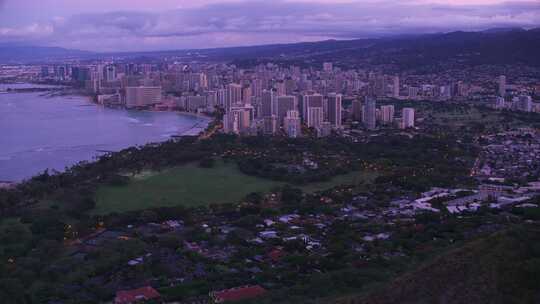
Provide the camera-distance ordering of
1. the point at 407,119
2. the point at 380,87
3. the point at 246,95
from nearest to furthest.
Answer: the point at 407,119
the point at 246,95
the point at 380,87

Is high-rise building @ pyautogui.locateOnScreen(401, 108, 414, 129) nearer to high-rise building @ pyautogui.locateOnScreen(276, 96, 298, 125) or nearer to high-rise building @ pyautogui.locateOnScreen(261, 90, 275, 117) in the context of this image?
high-rise building @ pyautogui.locateOnScreen(276, 96, 298, 125)

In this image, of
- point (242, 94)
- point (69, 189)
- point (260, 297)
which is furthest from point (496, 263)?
point (242, 94)

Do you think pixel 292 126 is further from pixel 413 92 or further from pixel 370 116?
pixel 413 92

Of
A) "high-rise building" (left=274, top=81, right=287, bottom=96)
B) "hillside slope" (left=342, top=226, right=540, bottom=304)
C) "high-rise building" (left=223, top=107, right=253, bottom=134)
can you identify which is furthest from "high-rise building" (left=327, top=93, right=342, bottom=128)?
"hillside slope" (left=342, top=226, right=540, bottom=304)

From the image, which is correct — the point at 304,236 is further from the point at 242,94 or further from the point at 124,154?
the point at 242,94

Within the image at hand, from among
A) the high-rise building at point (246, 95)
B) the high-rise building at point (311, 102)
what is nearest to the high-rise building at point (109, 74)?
the high-rise building at point (246, 95)

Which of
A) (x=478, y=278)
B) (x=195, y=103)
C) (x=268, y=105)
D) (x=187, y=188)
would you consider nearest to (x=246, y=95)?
(x=268, y=105)
